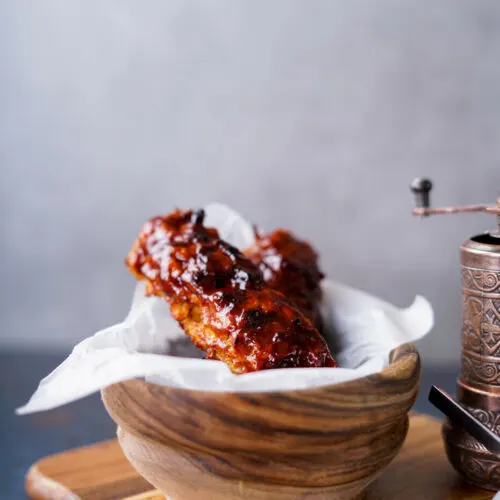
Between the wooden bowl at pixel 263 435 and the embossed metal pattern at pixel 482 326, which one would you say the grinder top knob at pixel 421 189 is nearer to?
the embossed metal pattern at pixel 482 326

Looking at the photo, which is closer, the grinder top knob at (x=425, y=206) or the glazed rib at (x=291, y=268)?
the grinder top knob at (x=425, y=206)

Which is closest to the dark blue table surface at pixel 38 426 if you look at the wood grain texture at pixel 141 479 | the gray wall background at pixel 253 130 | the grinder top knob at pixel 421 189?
the wood grain texture at pixel 141 479

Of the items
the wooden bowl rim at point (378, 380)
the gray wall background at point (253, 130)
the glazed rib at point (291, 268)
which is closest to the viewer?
the wooden bowl rim at point (378, 380)

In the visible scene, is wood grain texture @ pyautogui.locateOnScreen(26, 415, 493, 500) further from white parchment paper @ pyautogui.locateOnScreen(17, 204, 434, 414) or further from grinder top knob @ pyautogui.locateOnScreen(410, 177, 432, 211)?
grinder top knob @ pyautogui.locateOnScreen(410, 177, 432, 211)

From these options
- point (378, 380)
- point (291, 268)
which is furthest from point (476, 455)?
point (291, 268)

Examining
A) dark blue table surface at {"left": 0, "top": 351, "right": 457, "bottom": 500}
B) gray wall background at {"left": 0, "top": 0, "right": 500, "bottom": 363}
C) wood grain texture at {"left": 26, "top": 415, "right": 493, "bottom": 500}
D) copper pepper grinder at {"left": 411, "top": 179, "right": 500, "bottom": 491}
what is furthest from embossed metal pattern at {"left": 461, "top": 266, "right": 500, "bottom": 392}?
gray wall background at {"left": 0, "top": 0, "right": 500, "bottom": 363}

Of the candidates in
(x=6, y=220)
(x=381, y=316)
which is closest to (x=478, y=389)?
(x=381, y=316)
